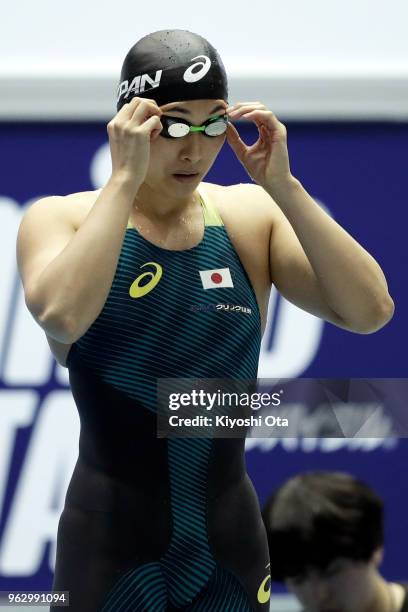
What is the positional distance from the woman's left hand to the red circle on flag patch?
16 centimetres

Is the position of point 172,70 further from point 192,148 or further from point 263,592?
point 263,592

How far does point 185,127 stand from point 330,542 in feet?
2.37

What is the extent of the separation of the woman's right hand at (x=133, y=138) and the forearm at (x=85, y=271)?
48 millimetres

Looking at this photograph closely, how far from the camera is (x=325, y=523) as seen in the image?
5.67ft

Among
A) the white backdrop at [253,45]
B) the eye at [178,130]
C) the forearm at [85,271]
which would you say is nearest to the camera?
the forearm at [85,271]

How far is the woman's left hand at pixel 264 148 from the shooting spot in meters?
2.14

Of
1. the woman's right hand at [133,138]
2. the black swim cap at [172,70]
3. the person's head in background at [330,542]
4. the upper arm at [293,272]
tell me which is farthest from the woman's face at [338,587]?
the black swim cap at [172,70]

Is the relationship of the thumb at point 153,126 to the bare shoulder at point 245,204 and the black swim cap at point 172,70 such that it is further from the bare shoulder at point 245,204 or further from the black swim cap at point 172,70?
the bare shoulder at point 245,204

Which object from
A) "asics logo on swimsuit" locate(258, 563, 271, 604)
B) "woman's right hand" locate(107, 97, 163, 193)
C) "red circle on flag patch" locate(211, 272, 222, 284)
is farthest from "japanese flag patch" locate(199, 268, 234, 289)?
"asics logo on swimsuit" locate(258, 563, 271, 604)

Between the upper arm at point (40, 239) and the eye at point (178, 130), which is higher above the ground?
the eye at point (178, 130)

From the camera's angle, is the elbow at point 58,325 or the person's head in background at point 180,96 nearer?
the elbow at point 58,325

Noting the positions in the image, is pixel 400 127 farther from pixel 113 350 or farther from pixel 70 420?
pixel 113 350

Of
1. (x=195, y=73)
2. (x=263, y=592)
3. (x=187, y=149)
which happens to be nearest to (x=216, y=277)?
(x=187, y=149)

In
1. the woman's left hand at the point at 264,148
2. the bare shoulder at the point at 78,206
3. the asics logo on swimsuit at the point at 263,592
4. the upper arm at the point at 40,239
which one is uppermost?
the woman's left hand at the point at 264,148
